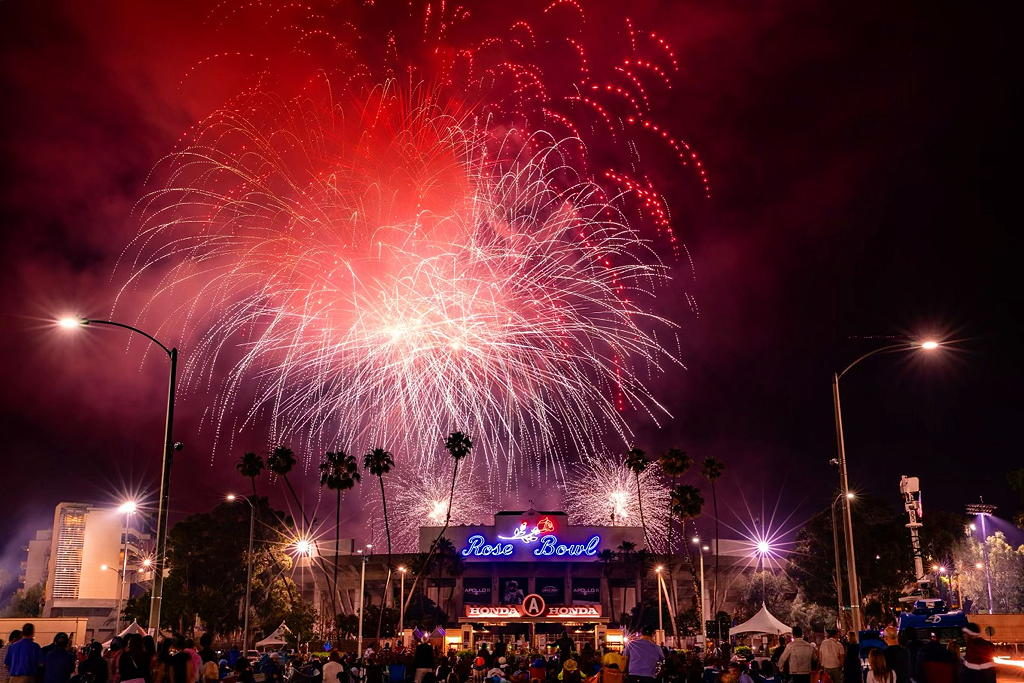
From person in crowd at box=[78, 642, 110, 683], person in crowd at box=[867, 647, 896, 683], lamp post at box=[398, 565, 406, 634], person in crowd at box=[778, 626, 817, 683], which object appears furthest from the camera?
lamp post at box=[398, 565, 406, 634]

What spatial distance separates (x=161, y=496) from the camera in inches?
915

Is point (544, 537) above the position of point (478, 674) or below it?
above

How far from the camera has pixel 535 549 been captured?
95.7 metres

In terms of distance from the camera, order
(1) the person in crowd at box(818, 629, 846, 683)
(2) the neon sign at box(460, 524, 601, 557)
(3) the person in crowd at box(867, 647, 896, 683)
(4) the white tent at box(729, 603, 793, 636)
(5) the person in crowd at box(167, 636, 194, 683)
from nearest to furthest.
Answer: (3) the person in crowd at box(867, 647, 896, 683) < (5) the person in crowd at box(167, 636, 194, 683) < (1) the person in crowd at box(818, 629, 846, 683) < (4) the white tent at box(729, 603, 793, 636) < (2) the neon sign at box(460, 524, 601, 557)

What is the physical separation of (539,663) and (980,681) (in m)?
13.3

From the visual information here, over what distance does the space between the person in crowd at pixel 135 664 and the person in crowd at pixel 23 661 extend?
2.53 metres

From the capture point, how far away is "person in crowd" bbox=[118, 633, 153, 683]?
16.2 metres

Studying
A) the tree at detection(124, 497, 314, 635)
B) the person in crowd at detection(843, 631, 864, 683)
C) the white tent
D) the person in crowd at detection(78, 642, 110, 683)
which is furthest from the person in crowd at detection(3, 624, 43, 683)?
the tree at detection(124, 497, 314, 635)

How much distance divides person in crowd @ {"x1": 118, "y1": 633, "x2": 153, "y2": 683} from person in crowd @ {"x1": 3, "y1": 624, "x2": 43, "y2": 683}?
253 centimetres

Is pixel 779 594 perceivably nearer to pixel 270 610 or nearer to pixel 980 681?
pixel 270 610

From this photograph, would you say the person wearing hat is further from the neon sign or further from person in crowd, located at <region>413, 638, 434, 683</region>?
the neon sign

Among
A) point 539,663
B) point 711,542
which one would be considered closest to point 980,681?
point 539,663

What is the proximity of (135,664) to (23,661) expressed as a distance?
3.00m

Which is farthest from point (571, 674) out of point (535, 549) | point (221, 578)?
point (535, 549)
